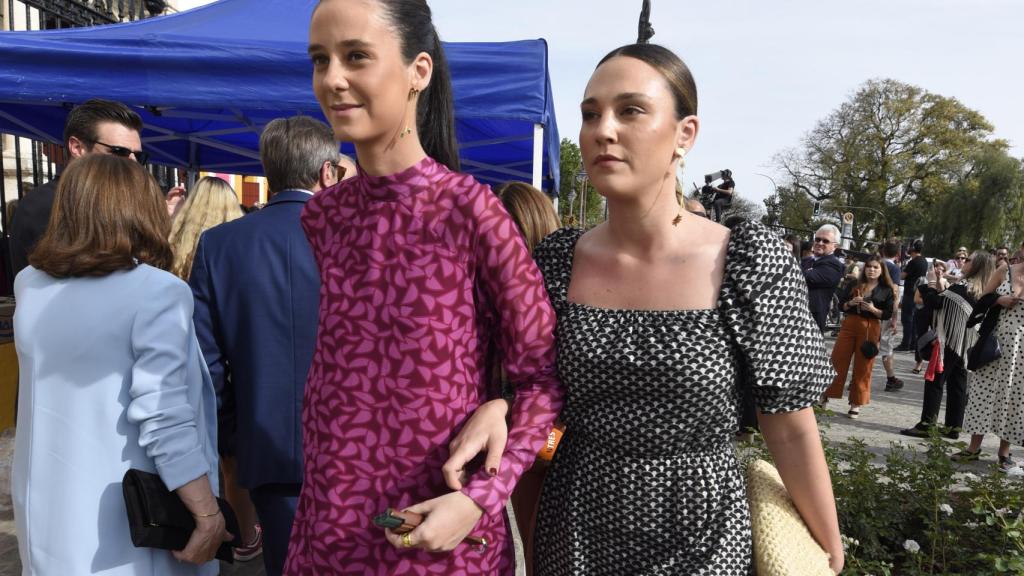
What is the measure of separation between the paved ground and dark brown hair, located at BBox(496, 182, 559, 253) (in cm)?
212

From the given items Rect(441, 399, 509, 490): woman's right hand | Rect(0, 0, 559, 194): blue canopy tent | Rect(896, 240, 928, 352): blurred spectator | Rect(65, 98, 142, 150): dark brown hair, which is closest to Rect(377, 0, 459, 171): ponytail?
Rect(441, 399, 509, 490): woman's right hand

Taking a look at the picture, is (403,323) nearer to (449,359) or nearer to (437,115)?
(449,359)

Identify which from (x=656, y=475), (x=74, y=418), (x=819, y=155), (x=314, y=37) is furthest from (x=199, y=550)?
(x=819, y=155)

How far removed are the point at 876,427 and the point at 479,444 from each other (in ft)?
23.2

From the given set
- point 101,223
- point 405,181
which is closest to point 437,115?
point 405,181

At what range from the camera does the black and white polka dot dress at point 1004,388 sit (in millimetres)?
5512

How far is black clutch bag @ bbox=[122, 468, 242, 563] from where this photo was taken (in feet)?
5.35

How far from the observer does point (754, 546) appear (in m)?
1.33

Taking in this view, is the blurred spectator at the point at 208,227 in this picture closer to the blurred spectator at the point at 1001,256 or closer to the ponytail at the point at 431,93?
the ponytail at the point at 431,93

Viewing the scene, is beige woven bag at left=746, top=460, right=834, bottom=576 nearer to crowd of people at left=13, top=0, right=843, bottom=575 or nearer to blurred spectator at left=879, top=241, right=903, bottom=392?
crowd of people at left=13, top=0, right=843, bottom=575

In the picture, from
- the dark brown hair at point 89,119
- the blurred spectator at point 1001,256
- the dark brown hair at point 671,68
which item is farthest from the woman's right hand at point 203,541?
the blurred spectator at point 1001,256

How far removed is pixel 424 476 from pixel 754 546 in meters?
0.66

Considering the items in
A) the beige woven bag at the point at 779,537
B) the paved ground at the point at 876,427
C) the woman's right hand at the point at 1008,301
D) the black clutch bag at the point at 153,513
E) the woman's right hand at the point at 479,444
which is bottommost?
the paved ground at the point at 876,427

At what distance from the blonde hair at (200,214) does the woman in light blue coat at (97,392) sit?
1.82m
